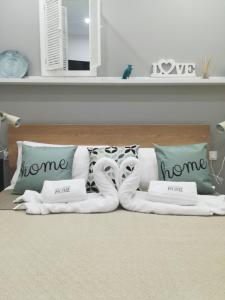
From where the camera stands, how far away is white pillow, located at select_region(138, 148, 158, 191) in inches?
99.3

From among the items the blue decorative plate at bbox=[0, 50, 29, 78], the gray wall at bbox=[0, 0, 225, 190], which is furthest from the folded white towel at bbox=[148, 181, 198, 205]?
the blue decorative plate at bbox=[0, 50, 29, 78]

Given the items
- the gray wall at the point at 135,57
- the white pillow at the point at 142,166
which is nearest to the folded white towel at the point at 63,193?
the white pillow at the point at 142,166

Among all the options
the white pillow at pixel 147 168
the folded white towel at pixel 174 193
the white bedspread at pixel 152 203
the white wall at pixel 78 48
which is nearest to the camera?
the white bedspread at pixel 152 203

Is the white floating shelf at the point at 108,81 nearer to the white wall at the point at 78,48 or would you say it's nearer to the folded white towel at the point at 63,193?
the white wall at the point at 78,48

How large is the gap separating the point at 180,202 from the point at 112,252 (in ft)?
2.74

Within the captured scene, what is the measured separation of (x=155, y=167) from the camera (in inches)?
101

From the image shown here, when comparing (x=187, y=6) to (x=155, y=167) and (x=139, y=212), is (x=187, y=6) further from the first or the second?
(x=139, y=212)

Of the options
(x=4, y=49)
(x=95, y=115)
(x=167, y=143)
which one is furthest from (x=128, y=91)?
(x=4, y=49)

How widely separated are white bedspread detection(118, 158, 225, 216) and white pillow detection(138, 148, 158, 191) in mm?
185

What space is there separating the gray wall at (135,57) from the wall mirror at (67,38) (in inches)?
5.0

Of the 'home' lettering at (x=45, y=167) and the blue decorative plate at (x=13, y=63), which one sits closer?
the 'home' lettering at (x=45, y=167)

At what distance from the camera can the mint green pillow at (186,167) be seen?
7.98 ft

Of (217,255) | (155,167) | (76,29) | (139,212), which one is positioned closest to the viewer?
(217,255)

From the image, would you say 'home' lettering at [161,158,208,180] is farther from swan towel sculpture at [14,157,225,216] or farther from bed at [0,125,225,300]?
bed at [0,125,225,300]
